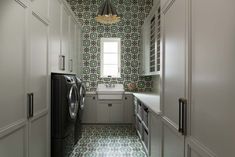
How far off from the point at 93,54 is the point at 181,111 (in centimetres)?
427

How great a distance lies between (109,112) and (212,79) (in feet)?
13.6

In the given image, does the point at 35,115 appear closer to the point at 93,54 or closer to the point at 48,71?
the point at 48,71

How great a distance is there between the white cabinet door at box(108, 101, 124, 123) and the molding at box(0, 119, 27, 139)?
3.23m

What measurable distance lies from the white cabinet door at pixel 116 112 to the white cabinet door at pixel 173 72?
10.2 feet

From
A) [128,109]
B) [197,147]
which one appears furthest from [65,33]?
[197,147]

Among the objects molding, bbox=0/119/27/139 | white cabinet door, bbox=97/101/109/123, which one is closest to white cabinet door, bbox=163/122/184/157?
molding, bbox=0/119/27/139

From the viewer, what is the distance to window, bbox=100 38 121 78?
5.42 metres

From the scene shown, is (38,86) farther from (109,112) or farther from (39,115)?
(109,112)

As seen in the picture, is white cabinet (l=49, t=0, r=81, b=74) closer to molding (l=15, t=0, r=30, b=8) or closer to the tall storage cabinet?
the tall storage cabinet

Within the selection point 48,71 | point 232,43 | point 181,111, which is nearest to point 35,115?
point 48,71

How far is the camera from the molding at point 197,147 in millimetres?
934

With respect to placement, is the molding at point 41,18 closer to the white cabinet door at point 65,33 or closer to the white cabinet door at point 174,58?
the white cabinet door at point 65,33

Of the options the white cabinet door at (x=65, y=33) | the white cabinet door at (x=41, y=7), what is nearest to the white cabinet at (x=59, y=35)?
the white cabinet door at (x=65, y=33)

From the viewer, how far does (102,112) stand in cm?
491
